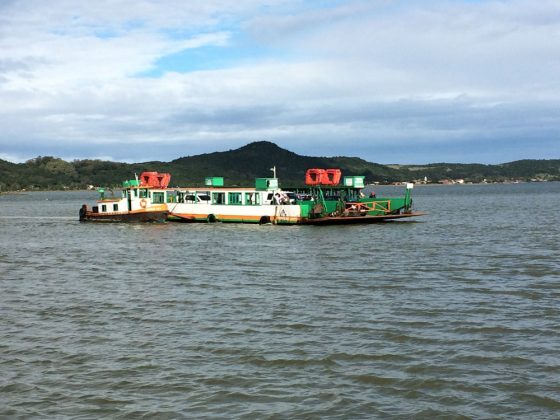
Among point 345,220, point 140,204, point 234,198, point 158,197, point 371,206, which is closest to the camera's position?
point 345,220

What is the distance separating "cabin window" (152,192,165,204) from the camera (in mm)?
64812

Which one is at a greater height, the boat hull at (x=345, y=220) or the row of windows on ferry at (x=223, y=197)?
the row of windows on ferry at (x=223, y=197)

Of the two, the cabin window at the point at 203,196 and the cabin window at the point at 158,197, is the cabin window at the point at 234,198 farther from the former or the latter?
the cabin window at the point at 158,197

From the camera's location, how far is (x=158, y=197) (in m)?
64.9

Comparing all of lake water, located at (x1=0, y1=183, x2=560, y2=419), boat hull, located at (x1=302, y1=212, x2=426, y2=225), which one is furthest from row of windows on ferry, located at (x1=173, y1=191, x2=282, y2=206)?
lake water, located at (x1=0, y1=183, x2=560, y2=419)

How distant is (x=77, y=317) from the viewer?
20.1m

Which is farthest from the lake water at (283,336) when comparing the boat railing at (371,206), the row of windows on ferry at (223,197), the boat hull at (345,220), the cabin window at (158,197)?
the cabin window at (158,197)

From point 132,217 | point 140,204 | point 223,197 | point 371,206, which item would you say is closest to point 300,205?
point 371,206

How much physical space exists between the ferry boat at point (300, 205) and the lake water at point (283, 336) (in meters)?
22.1

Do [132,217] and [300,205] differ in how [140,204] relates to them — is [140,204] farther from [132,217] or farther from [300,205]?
[300,205]

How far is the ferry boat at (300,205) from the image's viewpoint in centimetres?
5797

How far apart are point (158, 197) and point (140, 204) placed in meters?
1.89

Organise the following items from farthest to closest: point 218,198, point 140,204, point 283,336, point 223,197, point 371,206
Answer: point 140,204 → point 218,198 → point 223,197 → point 371,206 → point 283,336

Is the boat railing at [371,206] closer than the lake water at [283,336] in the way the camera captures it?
No
